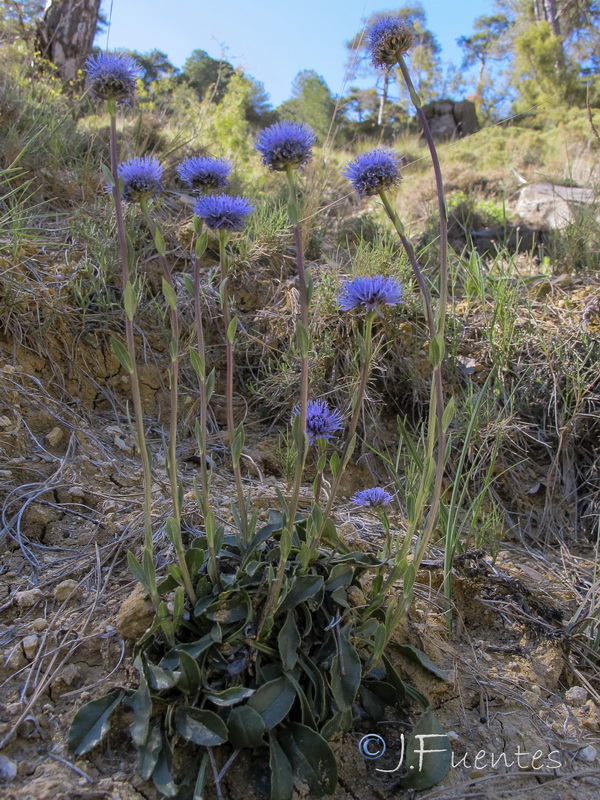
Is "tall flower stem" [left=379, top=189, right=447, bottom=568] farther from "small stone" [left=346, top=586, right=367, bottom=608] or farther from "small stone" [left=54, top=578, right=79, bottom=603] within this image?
"small stone" [left=54, top=578, right=79, bottom=603]

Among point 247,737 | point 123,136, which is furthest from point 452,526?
point 123,136

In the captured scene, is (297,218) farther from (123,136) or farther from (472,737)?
(123,136)

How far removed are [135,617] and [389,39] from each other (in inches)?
63.5

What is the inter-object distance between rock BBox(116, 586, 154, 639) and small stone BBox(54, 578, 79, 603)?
0.24 metres

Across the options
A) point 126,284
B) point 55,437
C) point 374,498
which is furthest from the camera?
point 55,437

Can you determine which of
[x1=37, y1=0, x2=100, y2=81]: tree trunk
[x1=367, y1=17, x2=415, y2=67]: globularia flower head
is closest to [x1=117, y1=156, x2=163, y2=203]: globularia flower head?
[x1=367, y1=17, x2=415, y2=67]: globularia flower head

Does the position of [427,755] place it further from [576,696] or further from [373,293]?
[373,293]

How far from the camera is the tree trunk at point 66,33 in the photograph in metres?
6.36

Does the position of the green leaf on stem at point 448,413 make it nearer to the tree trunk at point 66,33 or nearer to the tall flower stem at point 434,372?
the tall flower stem at point 434,372

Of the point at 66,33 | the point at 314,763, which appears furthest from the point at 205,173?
the point at 66,33

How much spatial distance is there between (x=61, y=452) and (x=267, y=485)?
0.84 metres

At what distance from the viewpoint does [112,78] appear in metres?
1.36

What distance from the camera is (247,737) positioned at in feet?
4.39

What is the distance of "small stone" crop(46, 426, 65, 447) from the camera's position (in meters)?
2.34
